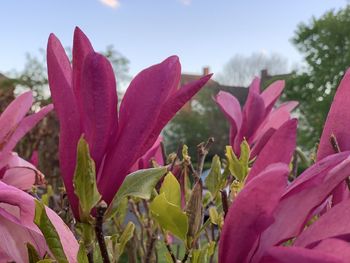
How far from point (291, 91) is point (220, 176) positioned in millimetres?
18881

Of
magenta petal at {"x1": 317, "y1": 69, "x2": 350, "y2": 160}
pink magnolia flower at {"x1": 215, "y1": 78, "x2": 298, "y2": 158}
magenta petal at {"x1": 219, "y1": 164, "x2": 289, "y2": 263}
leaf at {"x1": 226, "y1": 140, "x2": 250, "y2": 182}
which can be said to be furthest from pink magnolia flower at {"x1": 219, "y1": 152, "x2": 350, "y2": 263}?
pink magnolia flower at {"x1": 215, "y1": 78, "x2": 298, "y2": 158}

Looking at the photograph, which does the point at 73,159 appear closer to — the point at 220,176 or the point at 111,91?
the point at 111,91

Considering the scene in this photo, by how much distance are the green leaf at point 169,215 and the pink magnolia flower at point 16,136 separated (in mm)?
215

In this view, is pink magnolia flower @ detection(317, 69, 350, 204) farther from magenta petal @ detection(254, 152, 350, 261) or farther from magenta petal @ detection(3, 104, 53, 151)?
magenta petal @ detection(3, 104, 53, 151)

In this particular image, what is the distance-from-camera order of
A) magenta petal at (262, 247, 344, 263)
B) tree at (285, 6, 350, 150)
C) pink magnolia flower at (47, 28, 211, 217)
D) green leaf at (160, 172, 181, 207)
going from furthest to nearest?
tree at (285, 6, 350, 150) → green leaf at (160, 172, 181, 207) → pink magnolia flower at (47, 28, 211, 217) → magenta petal at (262, 247, 344, 263)

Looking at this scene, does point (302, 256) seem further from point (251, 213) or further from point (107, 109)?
point (107, 109)

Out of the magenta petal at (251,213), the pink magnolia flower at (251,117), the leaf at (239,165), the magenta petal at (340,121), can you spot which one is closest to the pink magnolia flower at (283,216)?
the magenta petal at (251,213)

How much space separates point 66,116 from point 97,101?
0.11 ft

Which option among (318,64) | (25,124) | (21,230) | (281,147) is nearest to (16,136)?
(25,124)

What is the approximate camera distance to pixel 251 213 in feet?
1.11

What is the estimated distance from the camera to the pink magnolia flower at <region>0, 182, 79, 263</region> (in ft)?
1.31

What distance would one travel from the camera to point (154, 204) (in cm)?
46

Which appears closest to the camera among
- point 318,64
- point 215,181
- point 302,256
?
point 302,256

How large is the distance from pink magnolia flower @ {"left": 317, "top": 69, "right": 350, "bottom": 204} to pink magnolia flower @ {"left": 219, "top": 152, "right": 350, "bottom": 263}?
0.09 meters
